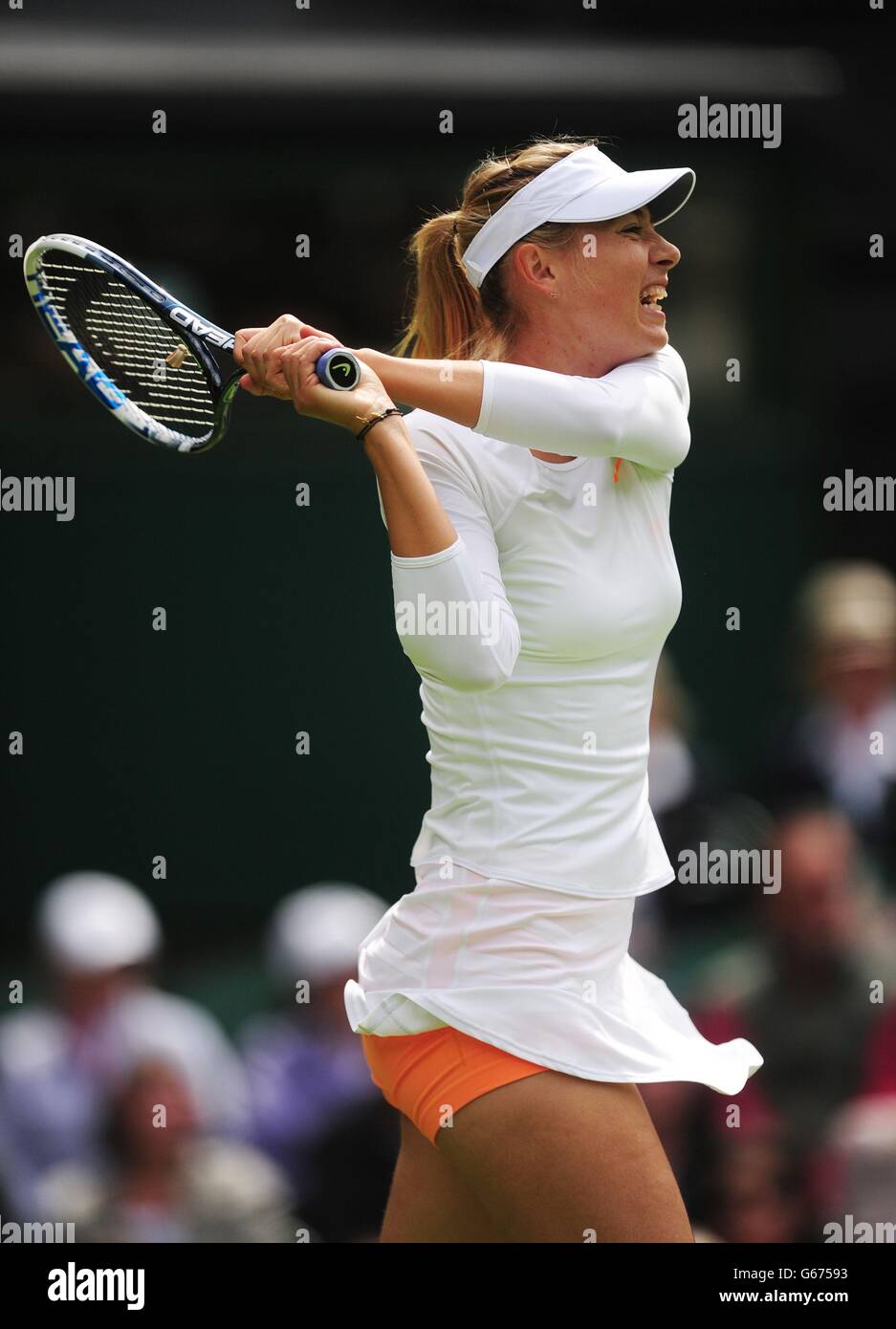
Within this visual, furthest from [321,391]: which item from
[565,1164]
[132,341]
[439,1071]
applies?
[565,1164]

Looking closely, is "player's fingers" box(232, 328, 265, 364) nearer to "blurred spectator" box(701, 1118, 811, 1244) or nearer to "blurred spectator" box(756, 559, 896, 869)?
"blurred spectator" box(701, 1118, 811, 1244)

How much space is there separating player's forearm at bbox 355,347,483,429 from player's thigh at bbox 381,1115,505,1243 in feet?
2.88

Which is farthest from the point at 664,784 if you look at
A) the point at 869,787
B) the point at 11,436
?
the point at 11,436

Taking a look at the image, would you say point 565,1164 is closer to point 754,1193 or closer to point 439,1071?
Result: point 439,1071

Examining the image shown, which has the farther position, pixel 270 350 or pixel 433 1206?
pixel 433 1206

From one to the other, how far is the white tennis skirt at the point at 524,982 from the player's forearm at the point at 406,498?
414 millimetres

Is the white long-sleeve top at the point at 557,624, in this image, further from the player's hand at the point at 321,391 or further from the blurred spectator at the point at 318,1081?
the blurred spectator at the point at 318,1081

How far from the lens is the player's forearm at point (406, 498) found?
2.33 meters

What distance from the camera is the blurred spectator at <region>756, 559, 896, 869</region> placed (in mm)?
5391

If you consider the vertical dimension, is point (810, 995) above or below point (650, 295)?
below

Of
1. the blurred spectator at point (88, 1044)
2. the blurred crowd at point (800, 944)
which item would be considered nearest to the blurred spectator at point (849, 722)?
the blurred crowd at point (800, 944)

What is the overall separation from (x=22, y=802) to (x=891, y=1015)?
121 inches

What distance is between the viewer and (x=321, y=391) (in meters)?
2.35

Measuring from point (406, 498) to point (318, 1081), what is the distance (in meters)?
2.64
